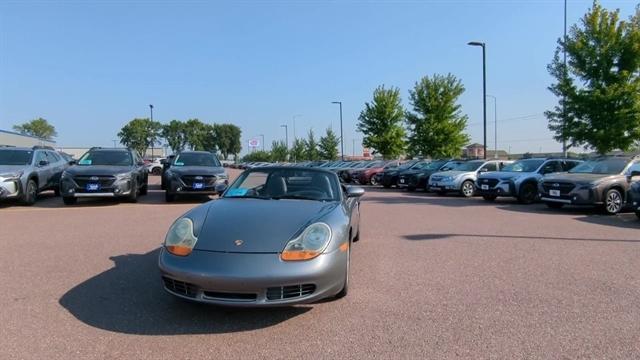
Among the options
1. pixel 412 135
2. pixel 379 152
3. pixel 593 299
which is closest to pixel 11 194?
pixel 593 299

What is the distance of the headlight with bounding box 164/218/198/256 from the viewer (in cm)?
413

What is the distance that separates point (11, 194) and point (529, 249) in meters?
12.6

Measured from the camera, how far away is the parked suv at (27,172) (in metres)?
12.6

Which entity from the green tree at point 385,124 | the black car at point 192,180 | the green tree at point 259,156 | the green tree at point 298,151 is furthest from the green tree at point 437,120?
the green tree at point 259,156

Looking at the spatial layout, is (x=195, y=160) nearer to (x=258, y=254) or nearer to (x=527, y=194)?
(x=527, y=194)

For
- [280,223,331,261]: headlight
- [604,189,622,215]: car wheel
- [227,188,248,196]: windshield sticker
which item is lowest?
[604,189,622,215]: car wheel

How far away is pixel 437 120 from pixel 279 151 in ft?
190

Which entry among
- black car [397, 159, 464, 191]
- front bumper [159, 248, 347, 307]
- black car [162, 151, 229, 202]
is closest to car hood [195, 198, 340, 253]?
front bumper [159, 248, 347, 307]

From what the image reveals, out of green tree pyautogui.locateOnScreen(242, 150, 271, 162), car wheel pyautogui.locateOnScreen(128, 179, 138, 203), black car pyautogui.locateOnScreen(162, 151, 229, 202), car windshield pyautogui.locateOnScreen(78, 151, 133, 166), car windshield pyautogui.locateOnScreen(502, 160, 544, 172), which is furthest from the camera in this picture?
green tree pyautogui.locateOnScreen(242, 150, 271, 162)

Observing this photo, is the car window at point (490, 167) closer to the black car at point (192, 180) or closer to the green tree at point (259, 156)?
the black car at point (192, 180)

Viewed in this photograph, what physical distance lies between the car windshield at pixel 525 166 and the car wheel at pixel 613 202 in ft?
11.9

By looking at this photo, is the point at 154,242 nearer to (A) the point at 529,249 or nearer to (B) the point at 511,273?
(B) the point at 511,273

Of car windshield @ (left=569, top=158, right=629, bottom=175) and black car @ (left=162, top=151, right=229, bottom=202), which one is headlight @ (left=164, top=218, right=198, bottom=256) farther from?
car windshield @ (left=569, top=158, right=629, bottom=175)

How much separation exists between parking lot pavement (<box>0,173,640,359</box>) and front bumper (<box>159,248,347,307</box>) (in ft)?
0.87
